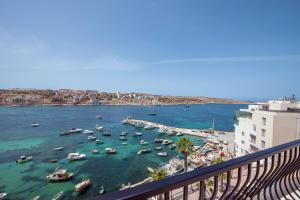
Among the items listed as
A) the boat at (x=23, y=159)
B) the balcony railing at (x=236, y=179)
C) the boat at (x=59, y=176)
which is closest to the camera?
the balcony railing at (x=236, y=179)

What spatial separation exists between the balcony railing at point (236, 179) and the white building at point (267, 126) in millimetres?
18847

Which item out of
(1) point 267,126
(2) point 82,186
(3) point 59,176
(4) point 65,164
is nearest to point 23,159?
(4) point 65,164

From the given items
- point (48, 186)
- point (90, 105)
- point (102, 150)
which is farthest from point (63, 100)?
point (48, 186)

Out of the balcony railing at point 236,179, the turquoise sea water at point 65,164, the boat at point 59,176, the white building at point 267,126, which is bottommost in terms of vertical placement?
the turquoise sea water at point 65,164

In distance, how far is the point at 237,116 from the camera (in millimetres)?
25094

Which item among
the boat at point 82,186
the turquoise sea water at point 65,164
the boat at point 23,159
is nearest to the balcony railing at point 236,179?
the turquoise sea water at point 65,164

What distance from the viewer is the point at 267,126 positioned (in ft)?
63.2

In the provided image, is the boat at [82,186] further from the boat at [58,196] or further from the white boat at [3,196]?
the white boat at [3,196]

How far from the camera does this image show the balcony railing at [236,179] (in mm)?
994

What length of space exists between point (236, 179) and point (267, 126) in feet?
67.9

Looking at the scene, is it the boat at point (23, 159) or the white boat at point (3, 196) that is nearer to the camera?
the white boat at point (3, 196)

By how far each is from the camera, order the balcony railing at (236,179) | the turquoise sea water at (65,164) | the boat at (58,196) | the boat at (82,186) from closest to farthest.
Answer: the balcony railing at (236,179) < the boat at (58,196) < the boat at (82,186) < the turquoise sea water at (65,164)

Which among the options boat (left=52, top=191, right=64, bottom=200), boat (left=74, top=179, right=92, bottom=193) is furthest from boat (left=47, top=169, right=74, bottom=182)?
boat (left=74, top=179, right=92, bottom=193)

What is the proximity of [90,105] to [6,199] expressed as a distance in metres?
113
